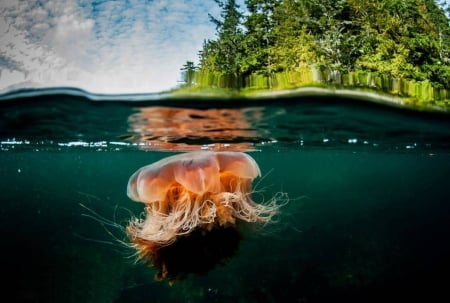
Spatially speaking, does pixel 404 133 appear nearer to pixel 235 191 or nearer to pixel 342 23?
pixel 342 23

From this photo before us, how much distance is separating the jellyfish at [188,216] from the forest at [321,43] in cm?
225

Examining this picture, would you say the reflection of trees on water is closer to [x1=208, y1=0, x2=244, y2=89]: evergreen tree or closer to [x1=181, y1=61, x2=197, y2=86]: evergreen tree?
[x1=181, y1=61, x2=197, y2=86]: evergreen tree

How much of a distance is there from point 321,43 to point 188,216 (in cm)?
366

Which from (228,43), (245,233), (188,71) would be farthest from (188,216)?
(228,43)

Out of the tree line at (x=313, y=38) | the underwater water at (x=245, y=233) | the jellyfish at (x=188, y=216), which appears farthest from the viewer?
the underwater water at (x=245, y=233)

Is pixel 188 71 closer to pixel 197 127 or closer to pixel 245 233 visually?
pixel 245 233

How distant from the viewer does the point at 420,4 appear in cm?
596

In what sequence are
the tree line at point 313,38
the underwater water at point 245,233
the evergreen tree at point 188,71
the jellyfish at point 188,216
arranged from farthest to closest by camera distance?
the underwater water at point 245,233, the tree line at point 313,38, the evergreen tree at point 188,71, the jellyfish at point 188,216

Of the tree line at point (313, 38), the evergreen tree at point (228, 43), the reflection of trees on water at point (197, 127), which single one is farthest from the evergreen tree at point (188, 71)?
the reflection of trees on water at point (197, 127)

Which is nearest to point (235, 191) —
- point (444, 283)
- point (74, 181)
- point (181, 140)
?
point (181, 140)

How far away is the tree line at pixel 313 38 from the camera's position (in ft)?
18.1

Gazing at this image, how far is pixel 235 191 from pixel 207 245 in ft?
2.53

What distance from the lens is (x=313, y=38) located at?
18.2 ft

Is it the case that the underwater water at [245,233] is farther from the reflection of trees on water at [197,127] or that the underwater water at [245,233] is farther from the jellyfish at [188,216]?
the jellyfish at [188,216]
